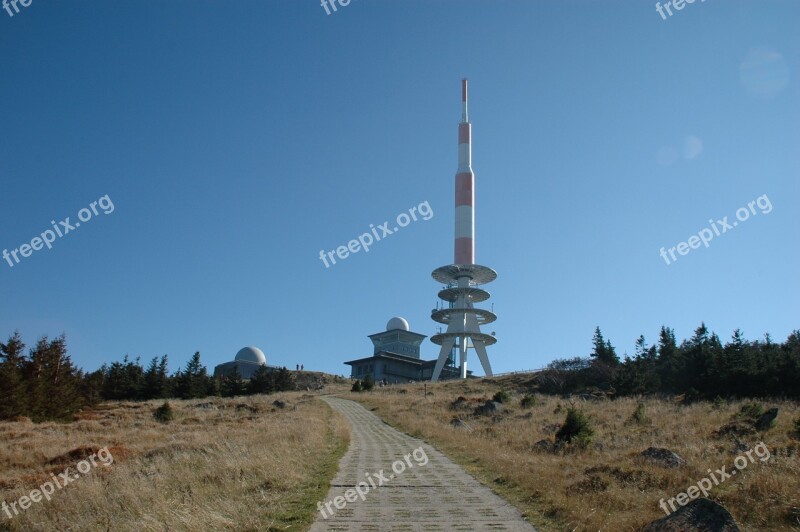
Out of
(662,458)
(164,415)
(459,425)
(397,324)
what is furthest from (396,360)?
(662,458)

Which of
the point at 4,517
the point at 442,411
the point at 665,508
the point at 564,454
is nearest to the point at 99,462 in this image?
the point at 4,517

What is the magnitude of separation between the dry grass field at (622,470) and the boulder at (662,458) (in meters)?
0.27

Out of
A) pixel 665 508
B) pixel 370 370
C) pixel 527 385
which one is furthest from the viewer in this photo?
pixel 370 370

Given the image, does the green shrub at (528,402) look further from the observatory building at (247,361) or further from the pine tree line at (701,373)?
the observatory building at (247,361)

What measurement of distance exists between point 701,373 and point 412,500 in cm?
3868

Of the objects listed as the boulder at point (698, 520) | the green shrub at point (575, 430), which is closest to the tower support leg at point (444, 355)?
the green shrub at point (575, 430)

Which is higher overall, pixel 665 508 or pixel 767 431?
pixel 767 431

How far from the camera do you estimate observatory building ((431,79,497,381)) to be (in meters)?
78.6

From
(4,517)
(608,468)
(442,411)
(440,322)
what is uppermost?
(440,322)

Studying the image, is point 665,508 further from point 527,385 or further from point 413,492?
point 527,385

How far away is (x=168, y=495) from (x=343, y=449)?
28.2ft

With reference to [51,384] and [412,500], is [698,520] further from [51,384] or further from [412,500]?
[51,384]

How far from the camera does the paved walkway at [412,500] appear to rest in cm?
876

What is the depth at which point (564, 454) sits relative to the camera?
1650cm
